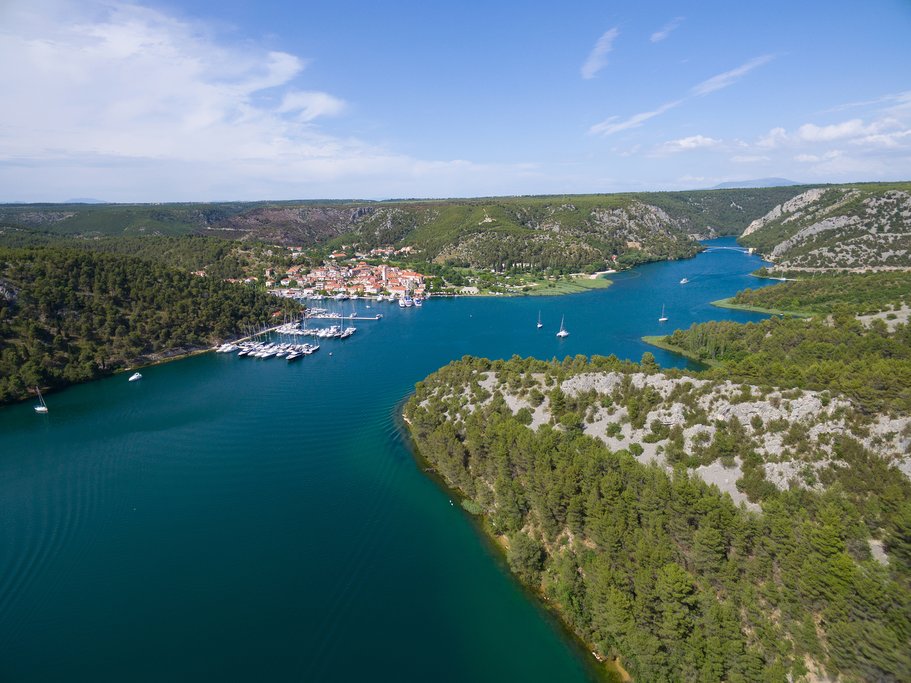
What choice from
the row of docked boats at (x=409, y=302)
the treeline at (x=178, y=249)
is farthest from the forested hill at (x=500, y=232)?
the treeline at (x=178, y=249)

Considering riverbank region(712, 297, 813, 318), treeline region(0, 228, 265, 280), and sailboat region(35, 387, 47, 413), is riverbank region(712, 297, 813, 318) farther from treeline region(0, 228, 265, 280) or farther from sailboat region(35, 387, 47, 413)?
treeline region(0, 228, 265, 280)

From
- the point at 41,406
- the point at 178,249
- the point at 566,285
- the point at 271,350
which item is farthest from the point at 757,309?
the point at 178,249

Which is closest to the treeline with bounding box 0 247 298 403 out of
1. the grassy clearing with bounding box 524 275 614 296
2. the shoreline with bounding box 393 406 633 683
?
the shoreline with bounding box 393 406 633 683

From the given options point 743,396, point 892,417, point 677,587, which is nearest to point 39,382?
point 677,587

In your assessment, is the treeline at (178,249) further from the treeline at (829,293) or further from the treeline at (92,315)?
the treeline at (829,293)

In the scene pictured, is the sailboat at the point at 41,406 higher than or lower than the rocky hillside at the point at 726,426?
lower

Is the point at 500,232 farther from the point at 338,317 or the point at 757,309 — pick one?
the point at 757,309
